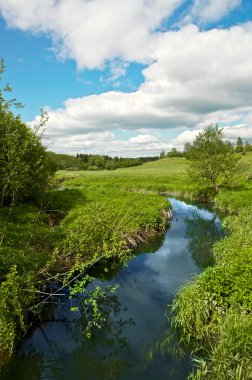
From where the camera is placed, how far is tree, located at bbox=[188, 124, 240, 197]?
46500 mm

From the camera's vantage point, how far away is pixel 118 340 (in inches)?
452

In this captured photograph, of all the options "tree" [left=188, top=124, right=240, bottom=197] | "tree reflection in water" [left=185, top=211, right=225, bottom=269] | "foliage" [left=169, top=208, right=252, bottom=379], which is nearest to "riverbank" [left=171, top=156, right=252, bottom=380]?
"foliage" [left=169, top=208, right=252, bottom=379]

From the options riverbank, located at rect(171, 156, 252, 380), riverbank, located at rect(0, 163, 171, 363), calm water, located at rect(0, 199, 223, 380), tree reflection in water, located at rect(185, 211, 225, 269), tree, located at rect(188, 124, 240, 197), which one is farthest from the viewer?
tree, located at rect(188, 124, 240, 197)

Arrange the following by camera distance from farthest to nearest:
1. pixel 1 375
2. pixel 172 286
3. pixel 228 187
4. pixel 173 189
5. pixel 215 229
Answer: pixel 173 189 → pixel 228 187 → pixel 215 229 → pixel 172 286 → pixel 1 375

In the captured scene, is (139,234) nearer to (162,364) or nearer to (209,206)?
(162,364)

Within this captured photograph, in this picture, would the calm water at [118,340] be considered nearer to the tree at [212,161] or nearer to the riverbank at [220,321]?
the riverbank at [220,321]

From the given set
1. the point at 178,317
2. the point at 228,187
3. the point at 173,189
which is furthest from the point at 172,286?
the point at 173,189

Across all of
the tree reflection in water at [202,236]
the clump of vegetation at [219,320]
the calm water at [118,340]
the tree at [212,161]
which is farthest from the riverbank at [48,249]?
the tree at [212,161]

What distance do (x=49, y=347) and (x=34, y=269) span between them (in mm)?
3026

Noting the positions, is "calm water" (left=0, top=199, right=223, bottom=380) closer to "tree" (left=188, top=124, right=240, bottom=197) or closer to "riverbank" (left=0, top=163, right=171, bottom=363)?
"riverbank" (left=0, top=163, right=171, bottom=363)

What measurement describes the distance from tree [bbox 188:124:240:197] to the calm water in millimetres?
29714

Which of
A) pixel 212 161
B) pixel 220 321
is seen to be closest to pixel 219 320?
pixel 220 321

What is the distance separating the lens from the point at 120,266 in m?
19.0

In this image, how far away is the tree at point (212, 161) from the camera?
46.5 m
